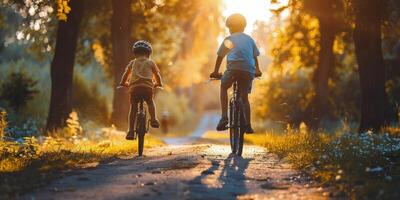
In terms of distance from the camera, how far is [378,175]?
7.40m

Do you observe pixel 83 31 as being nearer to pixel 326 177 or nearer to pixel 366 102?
pixel 366 102

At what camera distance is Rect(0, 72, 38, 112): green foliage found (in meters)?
23.2

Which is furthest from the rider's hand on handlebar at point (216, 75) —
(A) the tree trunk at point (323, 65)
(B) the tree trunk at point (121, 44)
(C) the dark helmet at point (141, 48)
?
(A) the tree trunk at point (323, 65)

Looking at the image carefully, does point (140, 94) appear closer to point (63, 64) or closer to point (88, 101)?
point (63, 64)

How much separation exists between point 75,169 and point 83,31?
54.7ft

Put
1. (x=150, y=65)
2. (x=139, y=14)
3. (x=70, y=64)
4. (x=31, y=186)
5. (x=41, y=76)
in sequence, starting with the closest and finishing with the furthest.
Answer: (x=31, y=186) → (x=150, y=65) → (x=70, y=64) → (x=139, y=14) → (x=41, y=76)

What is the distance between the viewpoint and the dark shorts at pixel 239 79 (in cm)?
1095

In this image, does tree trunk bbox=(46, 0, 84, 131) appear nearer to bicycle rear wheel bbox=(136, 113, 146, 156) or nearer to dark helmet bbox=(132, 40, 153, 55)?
dark helmet bbox=(132, 40, 153, 55)

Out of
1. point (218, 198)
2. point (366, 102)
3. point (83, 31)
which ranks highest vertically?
point (83, 31)

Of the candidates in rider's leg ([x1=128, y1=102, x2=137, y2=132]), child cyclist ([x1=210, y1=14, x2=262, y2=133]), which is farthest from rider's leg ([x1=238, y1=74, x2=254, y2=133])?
rider's leg ([x1=128, y1=102, x2=137, y2=132])

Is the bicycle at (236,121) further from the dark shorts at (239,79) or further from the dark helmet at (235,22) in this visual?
the dark helmet at (235,22)

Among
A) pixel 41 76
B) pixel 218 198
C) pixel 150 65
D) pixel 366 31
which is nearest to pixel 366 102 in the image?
pixel 366 31

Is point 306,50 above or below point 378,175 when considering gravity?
above

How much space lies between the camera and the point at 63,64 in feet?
60.6
